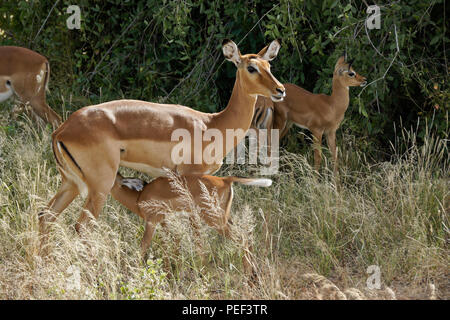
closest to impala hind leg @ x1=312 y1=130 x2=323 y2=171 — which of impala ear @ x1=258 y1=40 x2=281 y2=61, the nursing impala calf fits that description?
impala ear @ x1=258 y1=40 x2=281 y2=61

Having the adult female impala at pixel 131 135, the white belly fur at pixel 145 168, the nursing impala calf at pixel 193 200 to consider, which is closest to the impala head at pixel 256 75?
the adult female impala at pixel 131 135

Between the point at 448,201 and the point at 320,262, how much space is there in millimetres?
1252

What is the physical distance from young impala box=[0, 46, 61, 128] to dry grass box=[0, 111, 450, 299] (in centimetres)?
182

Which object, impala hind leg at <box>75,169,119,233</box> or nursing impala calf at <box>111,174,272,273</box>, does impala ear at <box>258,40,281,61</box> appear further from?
impala hind leg at <box>75,169,119,233</box>

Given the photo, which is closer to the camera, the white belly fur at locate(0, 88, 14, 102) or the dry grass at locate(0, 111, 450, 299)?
the dry grass at locate(0, 111, 450, 299)

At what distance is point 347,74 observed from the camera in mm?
5855

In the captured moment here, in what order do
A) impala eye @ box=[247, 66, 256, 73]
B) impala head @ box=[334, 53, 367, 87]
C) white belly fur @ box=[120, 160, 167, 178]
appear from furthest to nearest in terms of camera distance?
impala head @ box=[334, 53, 367, 87], impala eye @ box=[247, 66, 256, 73], white belly fur @ box=[120, 160, 167, 178]

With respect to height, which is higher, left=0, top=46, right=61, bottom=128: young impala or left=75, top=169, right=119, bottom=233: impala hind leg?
left=0, top=46, right=61, bottom=128: young impala

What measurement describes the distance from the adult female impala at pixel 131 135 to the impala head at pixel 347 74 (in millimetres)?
1301

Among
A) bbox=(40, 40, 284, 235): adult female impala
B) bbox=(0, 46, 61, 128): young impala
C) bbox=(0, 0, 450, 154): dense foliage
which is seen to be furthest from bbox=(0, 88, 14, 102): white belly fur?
bbox=(40, 40, 284, 235): adult female impala

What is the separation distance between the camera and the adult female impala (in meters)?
4.13

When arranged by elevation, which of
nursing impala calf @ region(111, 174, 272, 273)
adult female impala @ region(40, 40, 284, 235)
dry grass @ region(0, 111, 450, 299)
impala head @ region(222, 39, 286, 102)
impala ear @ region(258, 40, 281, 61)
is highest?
impala ear @ region(258, 40, 281, 61)

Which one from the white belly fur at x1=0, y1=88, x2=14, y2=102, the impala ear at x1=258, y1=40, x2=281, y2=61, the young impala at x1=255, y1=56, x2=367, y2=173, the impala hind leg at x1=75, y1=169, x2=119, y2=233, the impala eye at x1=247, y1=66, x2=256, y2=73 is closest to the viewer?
the impala hind leg at x1=75, y1=169, x2=119, y2=233
